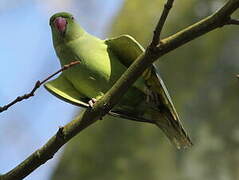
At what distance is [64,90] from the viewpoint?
2.11 meters

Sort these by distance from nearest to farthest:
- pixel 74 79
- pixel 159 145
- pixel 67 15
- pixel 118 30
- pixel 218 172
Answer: pixel 74 79
pixel 67 15
pixel 218 172
pixel 159 145
pixel 118 30

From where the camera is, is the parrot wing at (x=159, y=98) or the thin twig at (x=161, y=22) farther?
the parrot wing at (x=159, y=98)

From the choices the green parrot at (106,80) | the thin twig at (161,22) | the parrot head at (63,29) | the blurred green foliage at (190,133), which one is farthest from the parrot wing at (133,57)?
the blurred green foliage at (190,133)

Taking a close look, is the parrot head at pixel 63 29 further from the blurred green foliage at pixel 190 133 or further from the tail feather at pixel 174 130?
the blurred green foliage at pixel 190 133

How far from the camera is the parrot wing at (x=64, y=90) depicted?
2090mm

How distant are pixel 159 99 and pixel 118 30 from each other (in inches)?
56.3

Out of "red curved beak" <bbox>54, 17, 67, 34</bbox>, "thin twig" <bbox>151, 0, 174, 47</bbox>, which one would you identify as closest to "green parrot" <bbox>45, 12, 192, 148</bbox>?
"red curved beak" <bbox>54, 17, 67, 34</bbox>

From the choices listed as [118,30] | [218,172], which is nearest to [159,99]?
[218,172]

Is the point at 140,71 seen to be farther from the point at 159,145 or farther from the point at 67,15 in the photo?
the point at 159,145

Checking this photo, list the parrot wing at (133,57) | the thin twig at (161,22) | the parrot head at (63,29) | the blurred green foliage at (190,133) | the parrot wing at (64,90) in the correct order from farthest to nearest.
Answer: the blurred green foliage at (190,133) < the parrot head at (63,29) < the parrot wing at (64,90) < the parrot wing at (133,57) < the thin twig at (161,22)

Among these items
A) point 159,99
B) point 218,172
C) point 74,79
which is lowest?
point 218,172

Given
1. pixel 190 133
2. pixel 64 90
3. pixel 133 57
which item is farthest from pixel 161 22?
pixel 190 133

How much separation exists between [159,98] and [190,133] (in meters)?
1.16

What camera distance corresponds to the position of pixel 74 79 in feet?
6.81
